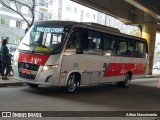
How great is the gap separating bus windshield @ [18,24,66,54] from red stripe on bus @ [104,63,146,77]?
12.7 feet

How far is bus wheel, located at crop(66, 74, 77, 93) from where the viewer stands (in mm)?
12309

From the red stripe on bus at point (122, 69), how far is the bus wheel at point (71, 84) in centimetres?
276

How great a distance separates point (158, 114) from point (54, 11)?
134 ft

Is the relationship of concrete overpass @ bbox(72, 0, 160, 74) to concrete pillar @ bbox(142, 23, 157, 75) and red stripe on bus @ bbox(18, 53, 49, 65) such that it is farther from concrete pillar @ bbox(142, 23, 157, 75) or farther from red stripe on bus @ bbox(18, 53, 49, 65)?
red stripe on bus @ bbox(18, 53, 49, 65)

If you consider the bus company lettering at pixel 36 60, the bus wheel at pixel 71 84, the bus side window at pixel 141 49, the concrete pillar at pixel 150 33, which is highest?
the concrete pillar at pixel 150 33

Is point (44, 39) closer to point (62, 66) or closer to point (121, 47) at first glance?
point (62, 66)

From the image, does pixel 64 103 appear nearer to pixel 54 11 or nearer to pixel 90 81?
pixel 90 81

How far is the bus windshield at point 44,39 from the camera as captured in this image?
1173 centimetres

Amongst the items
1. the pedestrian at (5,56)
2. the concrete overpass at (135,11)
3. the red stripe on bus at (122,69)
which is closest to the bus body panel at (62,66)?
the red stripe on bus at (122,69)

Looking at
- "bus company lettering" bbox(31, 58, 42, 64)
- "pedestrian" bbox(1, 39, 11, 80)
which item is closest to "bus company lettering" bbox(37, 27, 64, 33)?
"bus company lettering" bbox(31, 58, 42, 64)

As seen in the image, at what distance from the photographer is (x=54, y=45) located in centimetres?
1178

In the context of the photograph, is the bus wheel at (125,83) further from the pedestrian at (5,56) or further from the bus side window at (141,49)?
the pedestrian at (5,56)

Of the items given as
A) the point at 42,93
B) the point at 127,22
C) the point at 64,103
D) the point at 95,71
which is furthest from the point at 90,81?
the point at 127,22

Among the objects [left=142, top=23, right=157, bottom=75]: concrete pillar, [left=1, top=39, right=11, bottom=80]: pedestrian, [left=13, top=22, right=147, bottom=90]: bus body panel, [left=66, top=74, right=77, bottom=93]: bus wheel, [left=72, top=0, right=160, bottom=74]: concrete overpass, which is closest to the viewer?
[left=13, top=22, right=147, bottom=90]: bus body panel
